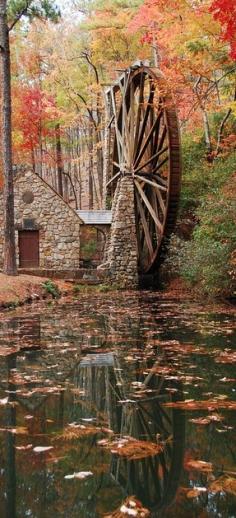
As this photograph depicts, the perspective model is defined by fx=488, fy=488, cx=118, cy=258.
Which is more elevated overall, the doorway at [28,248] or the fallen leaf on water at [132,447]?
the doorway at [28,248]

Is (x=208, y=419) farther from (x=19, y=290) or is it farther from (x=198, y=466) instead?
(x=19, y=290)

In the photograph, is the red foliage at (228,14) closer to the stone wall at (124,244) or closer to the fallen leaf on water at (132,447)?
the fallen leaf on water at (132,447)

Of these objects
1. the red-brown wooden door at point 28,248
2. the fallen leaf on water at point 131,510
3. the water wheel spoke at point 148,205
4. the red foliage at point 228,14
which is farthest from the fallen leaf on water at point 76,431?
the red-brown wooden door at point 28,248

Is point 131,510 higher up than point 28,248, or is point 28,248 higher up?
point 28,248

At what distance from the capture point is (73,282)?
51.6ft

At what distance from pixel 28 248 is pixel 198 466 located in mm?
17070

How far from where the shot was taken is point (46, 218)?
19.0 metres

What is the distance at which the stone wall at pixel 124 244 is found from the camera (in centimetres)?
1557

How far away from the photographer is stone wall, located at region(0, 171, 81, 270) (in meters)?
18.9

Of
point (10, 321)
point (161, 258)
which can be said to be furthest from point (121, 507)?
point (161, 258)

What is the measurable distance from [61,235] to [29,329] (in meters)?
12.0

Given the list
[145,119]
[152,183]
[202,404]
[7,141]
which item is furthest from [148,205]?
[202,404]

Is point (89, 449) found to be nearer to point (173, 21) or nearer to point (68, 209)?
point (173, 21)

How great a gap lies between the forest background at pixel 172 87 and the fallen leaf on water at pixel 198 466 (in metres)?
6.51
